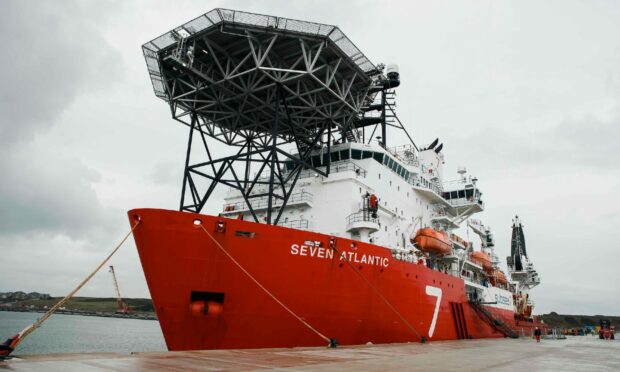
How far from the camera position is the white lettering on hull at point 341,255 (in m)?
12.8

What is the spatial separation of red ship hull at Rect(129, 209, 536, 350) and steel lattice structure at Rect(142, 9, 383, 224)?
3.47 m

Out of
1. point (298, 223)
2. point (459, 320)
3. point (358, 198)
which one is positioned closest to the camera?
point (298, 223)

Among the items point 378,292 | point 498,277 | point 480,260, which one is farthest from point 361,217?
point 498,277

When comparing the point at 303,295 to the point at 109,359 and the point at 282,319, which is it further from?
the point at 109,359

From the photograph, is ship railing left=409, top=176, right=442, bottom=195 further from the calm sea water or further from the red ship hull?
the calm sea water

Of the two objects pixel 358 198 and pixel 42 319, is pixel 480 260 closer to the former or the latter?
pixel 358 198

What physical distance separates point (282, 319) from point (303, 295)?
0.92 m

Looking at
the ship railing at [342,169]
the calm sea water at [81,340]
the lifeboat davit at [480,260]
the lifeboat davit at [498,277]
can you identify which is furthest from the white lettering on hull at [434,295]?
the calm sea water at [81,340]

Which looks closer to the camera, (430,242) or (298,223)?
(298,223)

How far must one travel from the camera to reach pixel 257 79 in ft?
60.4

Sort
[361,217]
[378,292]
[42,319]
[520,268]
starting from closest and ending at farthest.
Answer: [42,319] → [378,292] → [361,217] → [520,268]

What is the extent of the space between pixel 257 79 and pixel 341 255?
29.1ft

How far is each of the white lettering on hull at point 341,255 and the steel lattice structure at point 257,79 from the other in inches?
124

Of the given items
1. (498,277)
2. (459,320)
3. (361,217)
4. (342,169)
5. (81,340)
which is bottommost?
(81,340)
